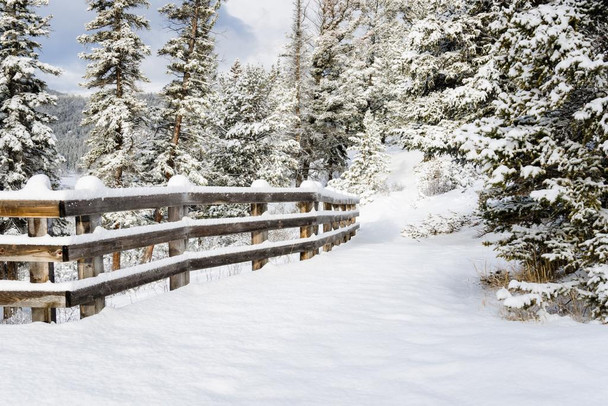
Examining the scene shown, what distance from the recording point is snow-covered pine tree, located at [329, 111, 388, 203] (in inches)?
1156

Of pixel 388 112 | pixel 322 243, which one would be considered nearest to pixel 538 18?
pixel 322 243

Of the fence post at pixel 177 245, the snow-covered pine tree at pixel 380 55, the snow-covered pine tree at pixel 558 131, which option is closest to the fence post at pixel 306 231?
the fence post at pixel 177 245

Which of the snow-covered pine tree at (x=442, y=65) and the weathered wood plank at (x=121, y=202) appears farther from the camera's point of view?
the snow-covered pine tree at (x=442, y=65)

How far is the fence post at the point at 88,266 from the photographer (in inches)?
157

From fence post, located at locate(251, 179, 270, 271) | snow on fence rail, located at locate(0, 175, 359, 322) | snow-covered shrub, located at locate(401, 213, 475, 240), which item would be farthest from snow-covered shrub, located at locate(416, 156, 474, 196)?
snow on fence rail, located at locate(0, 175, 359, 322)

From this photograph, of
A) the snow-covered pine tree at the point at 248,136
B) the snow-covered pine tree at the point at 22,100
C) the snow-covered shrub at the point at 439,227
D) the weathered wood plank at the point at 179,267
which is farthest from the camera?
the snow-covered pine tree at the point at 248,136

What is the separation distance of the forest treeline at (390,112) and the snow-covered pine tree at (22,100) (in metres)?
0.08

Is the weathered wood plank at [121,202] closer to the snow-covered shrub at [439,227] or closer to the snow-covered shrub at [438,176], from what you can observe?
the snow-covered shrub at [439,227]

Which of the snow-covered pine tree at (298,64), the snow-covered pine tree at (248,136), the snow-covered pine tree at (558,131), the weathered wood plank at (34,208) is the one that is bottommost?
the weathered wood plank at (34,208)

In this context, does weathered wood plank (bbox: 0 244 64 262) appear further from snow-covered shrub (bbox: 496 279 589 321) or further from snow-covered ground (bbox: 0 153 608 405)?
snow-covered shrub (bbox: 496 279 589 321)

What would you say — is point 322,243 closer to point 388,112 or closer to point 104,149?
point 104,149

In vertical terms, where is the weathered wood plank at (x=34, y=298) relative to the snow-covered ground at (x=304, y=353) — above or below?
above

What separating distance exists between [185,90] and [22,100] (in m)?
7.36

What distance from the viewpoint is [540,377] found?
8.46 ft
